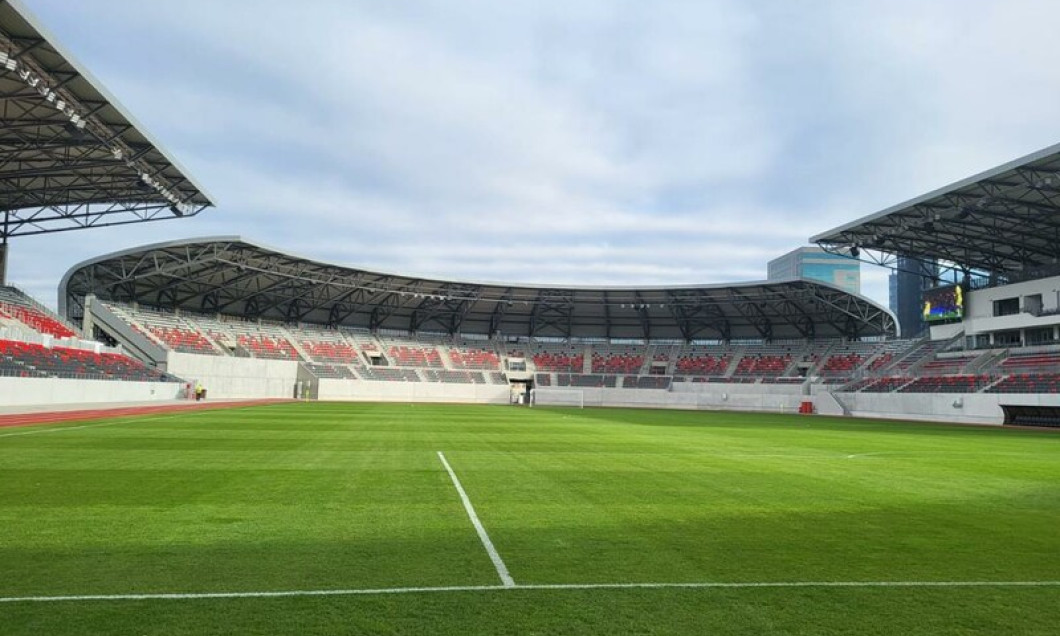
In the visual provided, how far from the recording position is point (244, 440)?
20.0 m

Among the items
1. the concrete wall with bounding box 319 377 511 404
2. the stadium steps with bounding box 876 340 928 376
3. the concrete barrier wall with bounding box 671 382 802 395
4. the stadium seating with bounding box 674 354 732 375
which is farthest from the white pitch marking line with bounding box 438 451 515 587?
the stadium seating with bounding box 674 354 732 375

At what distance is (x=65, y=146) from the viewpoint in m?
30.7

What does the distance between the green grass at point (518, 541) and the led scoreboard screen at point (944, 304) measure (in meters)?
46.6

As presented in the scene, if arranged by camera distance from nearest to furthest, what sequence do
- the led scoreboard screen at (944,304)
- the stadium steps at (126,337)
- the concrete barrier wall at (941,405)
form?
the concrete barrier wall at (941,405) → the stadium steps at (126,337) → the led scoreboard screen at (944,304)

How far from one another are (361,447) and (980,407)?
43.2 metres

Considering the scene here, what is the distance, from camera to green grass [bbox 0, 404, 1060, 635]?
17.6 feet

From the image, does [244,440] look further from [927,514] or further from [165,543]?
[927,514]

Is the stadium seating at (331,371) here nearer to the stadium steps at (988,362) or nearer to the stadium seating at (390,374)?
the stadium seating at (390,374)

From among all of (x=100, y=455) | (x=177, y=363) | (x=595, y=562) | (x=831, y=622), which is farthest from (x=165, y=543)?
(x=177, y=363)

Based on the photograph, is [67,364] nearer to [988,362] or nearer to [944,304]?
[988,362]

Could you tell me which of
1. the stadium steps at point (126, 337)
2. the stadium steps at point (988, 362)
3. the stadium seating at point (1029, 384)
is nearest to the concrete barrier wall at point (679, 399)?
the stadium steps at point (988, 362)

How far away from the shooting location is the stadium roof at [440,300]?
2233 inches

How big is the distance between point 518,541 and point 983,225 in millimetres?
48284

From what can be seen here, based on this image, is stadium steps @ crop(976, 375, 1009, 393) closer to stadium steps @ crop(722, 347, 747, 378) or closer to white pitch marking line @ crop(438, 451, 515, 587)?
stadium steps @ crop(722, 347, 747, 378)
